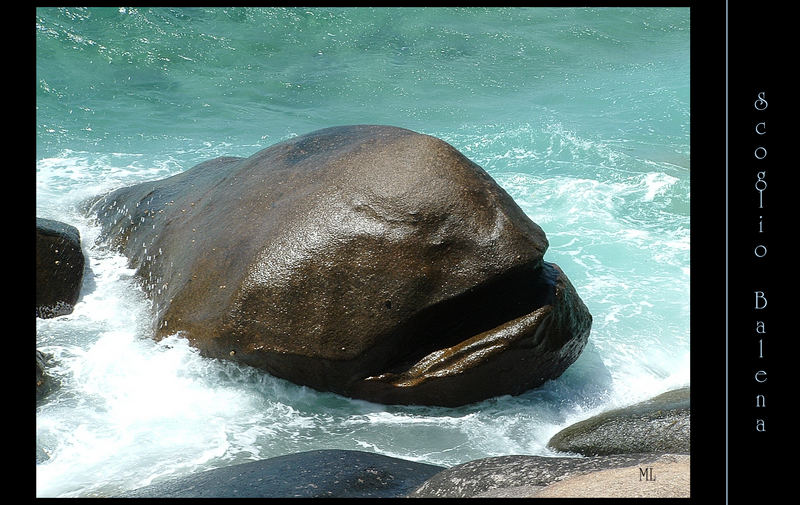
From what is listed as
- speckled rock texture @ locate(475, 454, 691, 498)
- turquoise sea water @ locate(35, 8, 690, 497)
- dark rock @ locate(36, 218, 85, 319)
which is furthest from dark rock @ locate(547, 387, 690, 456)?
dark rock @ locate(36, 218, 85, 319)

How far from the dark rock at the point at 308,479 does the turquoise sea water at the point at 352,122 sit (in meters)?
0.63

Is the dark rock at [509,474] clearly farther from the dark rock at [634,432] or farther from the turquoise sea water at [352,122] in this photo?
the turquoise sea water at [352,122]

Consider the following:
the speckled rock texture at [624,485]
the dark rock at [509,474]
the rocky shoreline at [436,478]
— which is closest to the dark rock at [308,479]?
the rocky shoreline at [436,478]

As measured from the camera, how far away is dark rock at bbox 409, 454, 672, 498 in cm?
337

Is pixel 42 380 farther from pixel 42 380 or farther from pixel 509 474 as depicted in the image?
pixel 509 474

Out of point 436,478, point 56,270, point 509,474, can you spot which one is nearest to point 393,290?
Result: point 436,478

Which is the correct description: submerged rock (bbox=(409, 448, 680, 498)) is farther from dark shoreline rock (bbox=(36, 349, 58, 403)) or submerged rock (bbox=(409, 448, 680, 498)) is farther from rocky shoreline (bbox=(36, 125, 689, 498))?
dark shoreline rock (bbox=(36, 349, 58, 403))

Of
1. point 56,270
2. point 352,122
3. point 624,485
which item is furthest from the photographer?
point 352,122

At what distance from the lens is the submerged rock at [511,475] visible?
11.0ft

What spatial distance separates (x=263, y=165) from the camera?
6.05 meters

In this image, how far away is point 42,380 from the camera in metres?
5.04

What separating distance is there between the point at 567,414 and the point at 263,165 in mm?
2809

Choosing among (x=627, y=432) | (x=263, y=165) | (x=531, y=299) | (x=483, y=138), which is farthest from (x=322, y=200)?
(x=483, y=138)

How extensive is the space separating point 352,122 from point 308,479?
896 centimetres
